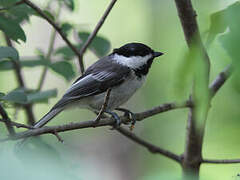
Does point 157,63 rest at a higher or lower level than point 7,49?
lower

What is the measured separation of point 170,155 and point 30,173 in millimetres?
1920

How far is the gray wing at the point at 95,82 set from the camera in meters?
2.46

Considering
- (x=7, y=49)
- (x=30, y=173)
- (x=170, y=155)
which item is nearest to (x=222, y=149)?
(x=170, y=155)

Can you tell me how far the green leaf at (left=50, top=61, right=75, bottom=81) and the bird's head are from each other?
597mm

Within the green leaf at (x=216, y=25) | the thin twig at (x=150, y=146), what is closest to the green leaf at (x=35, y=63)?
the thin twig at (x=150, y=146)

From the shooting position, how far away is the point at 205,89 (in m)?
0.93

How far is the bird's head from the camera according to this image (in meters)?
2.67

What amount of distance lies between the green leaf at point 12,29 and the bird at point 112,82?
2.64ft

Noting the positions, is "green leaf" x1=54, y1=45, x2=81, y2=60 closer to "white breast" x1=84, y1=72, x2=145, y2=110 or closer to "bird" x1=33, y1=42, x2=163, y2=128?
"bird" x1=33, y1=42, x2=163, y2=128

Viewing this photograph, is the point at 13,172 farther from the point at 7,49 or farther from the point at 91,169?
the point at 7,49

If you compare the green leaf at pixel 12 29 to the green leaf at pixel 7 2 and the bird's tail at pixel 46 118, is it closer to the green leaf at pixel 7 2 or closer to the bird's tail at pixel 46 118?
the green leaf at pixel 7 2

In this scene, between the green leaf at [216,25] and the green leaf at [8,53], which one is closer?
the green leaf at [216,25]

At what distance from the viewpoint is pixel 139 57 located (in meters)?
2.70

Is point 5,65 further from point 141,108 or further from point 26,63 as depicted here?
point 141,108
